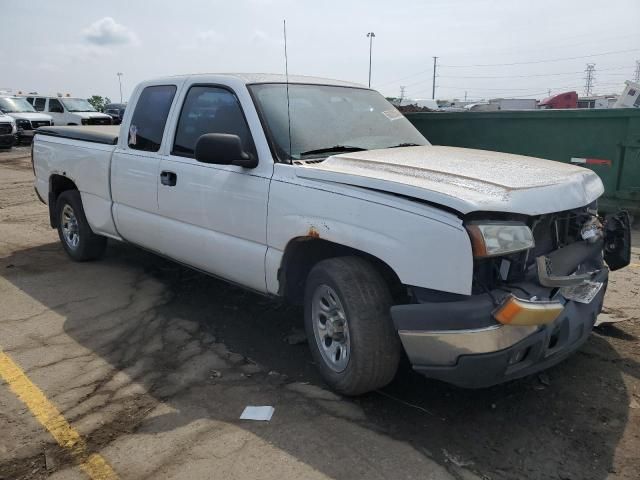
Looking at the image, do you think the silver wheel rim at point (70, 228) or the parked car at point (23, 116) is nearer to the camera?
the silver wheel rim at point (70, 228)

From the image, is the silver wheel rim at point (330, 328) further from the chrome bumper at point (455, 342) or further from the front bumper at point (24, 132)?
the front bumper at point (24, 132)

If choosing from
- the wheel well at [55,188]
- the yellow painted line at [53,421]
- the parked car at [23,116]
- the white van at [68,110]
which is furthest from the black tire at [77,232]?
the white van at [68,110]

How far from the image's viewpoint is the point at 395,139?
4309 millimetres

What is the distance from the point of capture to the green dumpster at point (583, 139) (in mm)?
7914

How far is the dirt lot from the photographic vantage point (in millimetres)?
2850

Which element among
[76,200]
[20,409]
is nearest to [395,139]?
[20,409]

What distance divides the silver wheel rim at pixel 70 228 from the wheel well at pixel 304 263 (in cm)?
347

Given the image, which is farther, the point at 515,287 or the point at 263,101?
the point at 263,101

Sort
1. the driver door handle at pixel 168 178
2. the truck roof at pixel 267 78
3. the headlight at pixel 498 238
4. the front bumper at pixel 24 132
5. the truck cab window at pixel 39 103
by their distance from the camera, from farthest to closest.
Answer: the truck cab window at pixel 39 103
the front bumper at pixel 24 132
the driver door handle at pixel 168 178
the truck roof at pixel 267 78
the headlight at pixel 498 238

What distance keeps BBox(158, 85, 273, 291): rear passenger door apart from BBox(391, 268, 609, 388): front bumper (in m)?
1.27

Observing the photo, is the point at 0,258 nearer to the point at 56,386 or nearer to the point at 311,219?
the point at 56,386

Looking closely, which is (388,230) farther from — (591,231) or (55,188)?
(55,188)

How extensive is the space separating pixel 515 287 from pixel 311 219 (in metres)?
1.18

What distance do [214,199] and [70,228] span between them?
3144mm
